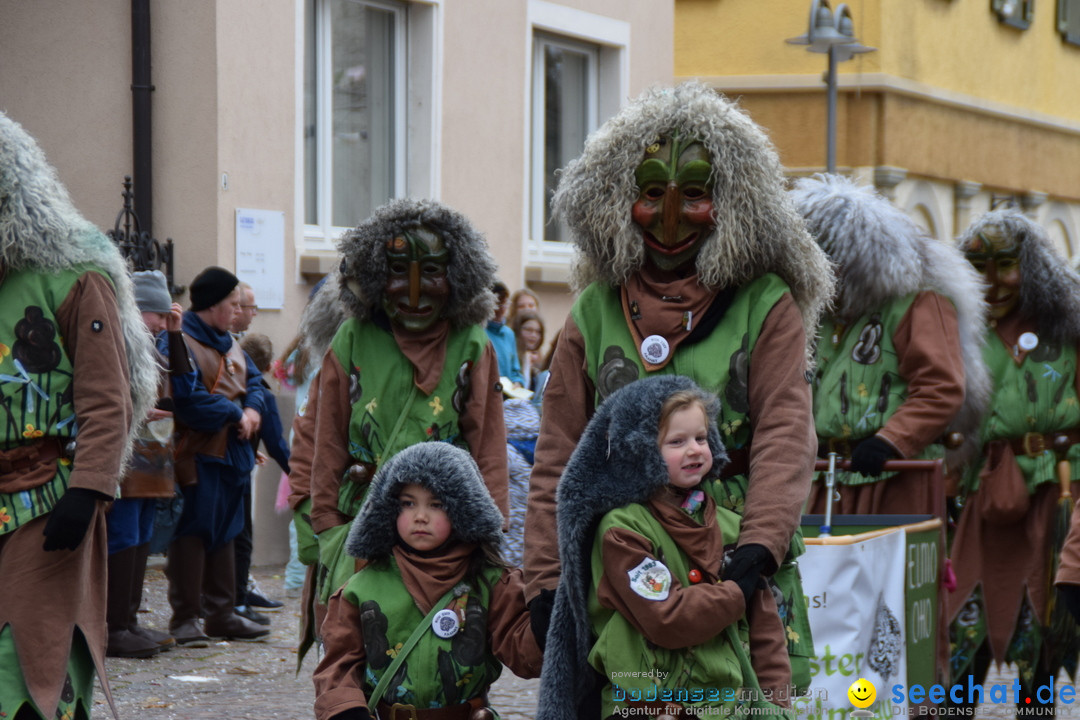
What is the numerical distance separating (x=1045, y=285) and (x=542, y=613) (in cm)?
360

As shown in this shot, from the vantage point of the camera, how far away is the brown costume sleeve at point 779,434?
13.5 feet

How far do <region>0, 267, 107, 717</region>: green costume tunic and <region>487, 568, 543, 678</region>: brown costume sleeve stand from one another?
4.17 feet

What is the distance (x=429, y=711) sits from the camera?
4848 mm

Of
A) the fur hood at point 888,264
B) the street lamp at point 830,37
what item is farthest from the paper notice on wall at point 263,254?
the fur hood at point 888,264

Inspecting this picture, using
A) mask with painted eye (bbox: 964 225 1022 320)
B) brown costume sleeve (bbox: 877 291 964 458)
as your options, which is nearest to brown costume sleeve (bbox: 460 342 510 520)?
brown costume sleeve (bbox: 877 291 964 458)

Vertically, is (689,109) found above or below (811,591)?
above

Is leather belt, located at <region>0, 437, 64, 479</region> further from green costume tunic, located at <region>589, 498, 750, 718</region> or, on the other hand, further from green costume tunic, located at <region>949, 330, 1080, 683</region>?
green costume tunic, located at <region>949, 330, 1080, 683</region>

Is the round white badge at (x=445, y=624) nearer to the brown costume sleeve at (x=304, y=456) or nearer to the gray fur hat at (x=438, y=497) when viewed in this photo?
the gray fur hat at (x=438, y=497)

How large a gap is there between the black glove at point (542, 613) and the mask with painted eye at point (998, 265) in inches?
139

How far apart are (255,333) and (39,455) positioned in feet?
19.4

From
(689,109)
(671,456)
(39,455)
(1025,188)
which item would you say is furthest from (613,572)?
(1025,188)

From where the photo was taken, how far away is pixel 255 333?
1102 cm

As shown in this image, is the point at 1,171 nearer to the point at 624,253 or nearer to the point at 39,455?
the point at 39,455

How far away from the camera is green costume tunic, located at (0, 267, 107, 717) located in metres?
5.04
